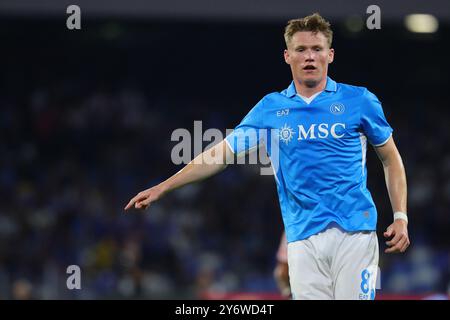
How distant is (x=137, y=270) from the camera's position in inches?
550

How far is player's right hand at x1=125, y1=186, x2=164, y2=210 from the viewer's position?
482 cm

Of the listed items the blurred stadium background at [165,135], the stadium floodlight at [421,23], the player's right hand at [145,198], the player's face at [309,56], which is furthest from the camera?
the stadium floodlight at [421,23]

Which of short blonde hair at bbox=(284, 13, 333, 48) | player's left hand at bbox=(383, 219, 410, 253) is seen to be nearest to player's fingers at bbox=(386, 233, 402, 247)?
player's left hand at bbox=(383, 219, 410, 253)

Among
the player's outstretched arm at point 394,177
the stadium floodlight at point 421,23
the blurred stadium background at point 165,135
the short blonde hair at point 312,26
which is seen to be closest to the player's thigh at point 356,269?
the player's outstretched arm at point 394,177

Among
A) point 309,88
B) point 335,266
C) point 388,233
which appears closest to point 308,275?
point 335,266

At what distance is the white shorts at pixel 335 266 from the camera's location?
4.90m

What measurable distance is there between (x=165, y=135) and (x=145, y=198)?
1236cm

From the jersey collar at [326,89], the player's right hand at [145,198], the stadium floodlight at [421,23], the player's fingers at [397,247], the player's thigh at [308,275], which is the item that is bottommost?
the player's thigh at [308,275]

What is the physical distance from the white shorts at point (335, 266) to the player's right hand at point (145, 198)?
2.80 ft

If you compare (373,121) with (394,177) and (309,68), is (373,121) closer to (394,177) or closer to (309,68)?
(394,177)

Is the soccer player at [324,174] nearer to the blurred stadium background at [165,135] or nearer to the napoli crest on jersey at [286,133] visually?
the napoli crest on jersey at [286,133]

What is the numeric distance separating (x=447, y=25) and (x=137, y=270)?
8315 millimetres

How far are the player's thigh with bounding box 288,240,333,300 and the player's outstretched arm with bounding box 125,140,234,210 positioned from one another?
25.3 inches

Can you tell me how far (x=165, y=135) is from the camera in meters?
17.2
